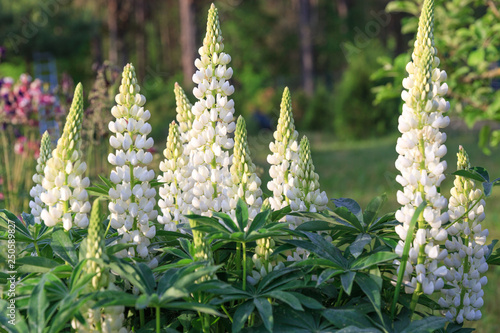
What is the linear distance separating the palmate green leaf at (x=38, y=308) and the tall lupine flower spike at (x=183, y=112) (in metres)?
0.66

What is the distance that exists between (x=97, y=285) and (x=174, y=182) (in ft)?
1.51

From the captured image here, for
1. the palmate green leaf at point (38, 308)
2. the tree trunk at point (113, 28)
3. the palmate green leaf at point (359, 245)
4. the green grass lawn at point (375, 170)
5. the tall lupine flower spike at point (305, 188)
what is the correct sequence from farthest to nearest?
1. the tree trunk at point (113, 28)
2. the green grass lawn at point (375, 170)
3. the tall lupine flower spike at point (305, 188)
4. the palmate green leaf at point (359, 245)
5. the palmate green leaf at point (38, 308)

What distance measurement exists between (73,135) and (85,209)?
17 centimetres

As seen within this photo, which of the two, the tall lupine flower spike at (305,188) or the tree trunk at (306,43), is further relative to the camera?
the tree trunk at (306,43)

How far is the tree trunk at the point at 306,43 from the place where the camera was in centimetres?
1889

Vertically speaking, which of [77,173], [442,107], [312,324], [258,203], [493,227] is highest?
[442,107]

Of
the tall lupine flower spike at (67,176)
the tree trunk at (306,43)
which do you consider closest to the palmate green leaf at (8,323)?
the tall lupine flower spike at (67,176)

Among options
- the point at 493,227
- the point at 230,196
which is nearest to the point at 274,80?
the point at 493,227

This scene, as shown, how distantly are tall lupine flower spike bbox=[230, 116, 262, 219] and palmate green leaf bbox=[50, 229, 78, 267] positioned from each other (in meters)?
0.40

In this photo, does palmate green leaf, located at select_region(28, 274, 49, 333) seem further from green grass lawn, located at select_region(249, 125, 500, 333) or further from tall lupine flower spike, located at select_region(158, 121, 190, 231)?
green grass lawn, located at select_region(249, 125, 500, 333)

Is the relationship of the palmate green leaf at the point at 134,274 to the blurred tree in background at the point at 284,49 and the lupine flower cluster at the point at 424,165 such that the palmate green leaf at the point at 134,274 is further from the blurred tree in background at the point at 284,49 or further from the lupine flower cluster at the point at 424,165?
the blurred tree in background at the point at 284,49

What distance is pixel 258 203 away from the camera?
1.38 metres

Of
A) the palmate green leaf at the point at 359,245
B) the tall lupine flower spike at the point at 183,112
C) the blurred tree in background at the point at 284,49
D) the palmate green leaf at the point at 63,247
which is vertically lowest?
the palmate green leaf at the point at 359,245

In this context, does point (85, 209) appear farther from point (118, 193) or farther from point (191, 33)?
point (191, 33)
